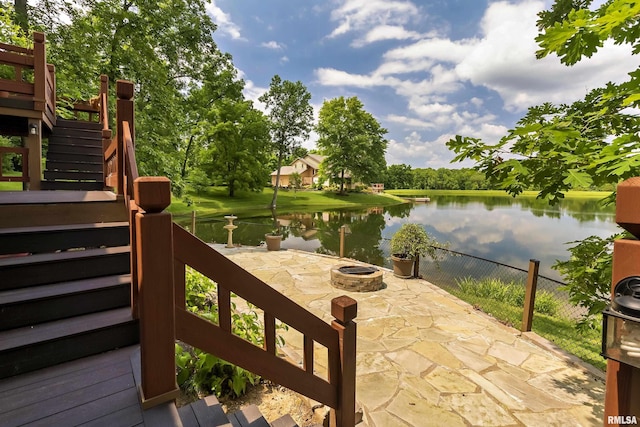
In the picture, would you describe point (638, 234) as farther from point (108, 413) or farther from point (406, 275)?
point (406, 275)

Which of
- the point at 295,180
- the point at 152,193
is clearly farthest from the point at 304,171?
the point at 152,193

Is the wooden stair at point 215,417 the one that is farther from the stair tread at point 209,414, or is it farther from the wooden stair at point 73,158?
the wooden stair at point 73,158

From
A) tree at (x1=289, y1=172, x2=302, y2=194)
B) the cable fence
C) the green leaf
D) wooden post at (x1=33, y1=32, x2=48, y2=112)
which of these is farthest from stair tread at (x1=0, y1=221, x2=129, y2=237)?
tree at (x1=289, y1=172, x2=302, y2=194)

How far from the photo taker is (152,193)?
116 cm

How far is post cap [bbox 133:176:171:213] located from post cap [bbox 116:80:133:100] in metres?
1.63

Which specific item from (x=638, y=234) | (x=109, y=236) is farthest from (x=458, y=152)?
(x=109, y=236)

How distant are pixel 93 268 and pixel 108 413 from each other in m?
1.32

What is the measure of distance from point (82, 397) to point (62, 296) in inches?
31.6

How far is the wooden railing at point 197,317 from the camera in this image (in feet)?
3.87

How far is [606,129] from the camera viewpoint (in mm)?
2516

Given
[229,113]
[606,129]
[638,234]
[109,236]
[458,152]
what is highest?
[229,113]

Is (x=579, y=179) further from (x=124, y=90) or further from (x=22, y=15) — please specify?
(x=22, y=15)

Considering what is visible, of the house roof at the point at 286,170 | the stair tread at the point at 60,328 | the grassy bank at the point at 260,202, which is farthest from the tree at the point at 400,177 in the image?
the stair tread at the point at 60,328

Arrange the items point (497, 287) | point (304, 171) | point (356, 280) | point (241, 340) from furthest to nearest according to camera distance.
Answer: point (304, 171)
point (497, 287)
point (356, 280)
point (241, 340)
